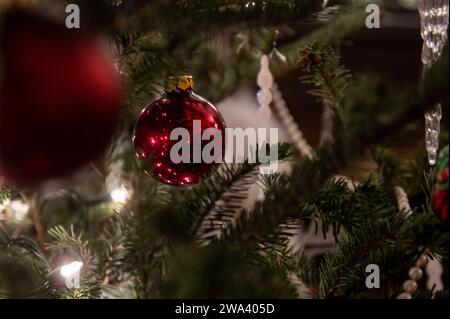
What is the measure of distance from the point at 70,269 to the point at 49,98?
320 millimetres

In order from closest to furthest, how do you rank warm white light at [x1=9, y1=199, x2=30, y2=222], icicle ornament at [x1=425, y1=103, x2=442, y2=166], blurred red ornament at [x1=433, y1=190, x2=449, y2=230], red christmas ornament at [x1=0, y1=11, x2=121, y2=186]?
red christmas ornament at [x1=0, y1=11, x2=121, y2=186] → blurred red ornament at [x1=433, y1=190, x2=449, y2=230] → icicle ornament at [x1=425, y1=103, x2=442, y2=166] → warm white light at [x1=9, y1=199, x2=30, y2=222]

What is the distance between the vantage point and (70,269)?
2.12 ft

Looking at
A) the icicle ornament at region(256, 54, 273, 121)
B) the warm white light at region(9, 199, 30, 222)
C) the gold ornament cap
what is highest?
the icicle ornament at region(256, 54, 273, 121)

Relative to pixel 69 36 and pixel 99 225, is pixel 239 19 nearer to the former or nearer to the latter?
pixel 69 36

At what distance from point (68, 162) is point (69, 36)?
7 cm

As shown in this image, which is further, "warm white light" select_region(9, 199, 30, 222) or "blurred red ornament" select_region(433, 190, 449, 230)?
"warm white light" select_region(9, 199, 30, 222)

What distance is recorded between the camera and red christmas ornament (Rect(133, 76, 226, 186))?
1.97 ft

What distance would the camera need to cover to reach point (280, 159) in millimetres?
554

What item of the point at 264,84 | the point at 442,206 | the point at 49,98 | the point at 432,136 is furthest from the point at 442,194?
the point at 264,84

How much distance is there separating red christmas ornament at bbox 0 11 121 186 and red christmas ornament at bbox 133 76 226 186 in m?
0.21

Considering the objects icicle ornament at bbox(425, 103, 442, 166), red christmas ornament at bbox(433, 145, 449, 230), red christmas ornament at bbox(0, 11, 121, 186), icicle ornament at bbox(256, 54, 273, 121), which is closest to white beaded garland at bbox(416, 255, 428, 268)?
icicle ornament at bbox(425, 103, 442, 166)

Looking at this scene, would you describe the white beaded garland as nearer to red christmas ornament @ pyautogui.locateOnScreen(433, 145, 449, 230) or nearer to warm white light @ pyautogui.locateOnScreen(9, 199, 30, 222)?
red christmas ornament @ pyautogui.locateOnScreen(433, 145, 449, 230)
